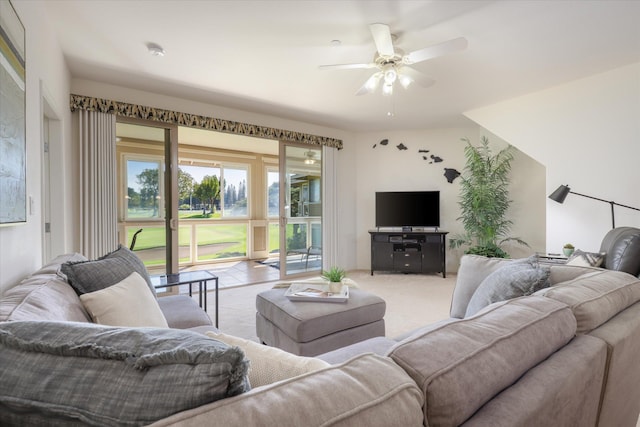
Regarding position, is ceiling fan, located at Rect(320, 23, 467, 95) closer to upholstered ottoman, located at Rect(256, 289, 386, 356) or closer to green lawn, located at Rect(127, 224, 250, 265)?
upholstered ottoman, located at Rect(256, 289, 386, 356)

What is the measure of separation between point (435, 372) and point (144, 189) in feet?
13.6

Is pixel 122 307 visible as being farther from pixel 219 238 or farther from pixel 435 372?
pixel 219 238

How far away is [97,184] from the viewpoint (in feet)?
11.2

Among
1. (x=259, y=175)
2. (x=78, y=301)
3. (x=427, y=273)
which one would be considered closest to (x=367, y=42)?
(x=78, y=301)

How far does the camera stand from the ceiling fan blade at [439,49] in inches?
84.6

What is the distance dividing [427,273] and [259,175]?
4.34m

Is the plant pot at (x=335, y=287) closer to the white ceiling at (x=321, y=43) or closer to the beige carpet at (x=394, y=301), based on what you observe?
the beige carpet at (x=394, y=301)

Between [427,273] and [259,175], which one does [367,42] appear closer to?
[427,273]

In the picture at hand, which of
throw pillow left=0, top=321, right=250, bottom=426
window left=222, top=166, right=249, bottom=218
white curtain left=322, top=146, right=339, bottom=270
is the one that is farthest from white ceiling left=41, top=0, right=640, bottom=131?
window left=222, top=166, right=249, bottom=218

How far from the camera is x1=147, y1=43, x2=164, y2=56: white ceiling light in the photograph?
104 inches

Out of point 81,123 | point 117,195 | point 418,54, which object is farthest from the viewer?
point 117,195

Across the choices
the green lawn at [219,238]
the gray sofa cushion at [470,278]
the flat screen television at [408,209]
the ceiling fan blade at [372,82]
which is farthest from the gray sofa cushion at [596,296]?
the green lawn at [219,238]

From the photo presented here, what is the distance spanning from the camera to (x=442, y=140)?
17.8 feet

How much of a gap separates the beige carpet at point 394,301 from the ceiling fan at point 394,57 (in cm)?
223
